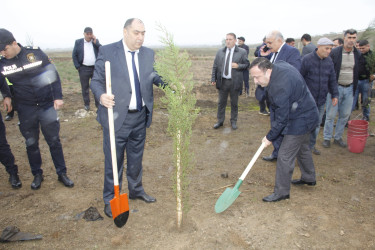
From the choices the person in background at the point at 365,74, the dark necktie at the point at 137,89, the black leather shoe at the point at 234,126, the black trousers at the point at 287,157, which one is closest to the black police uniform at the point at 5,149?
the dark necktie at the point at 137,89

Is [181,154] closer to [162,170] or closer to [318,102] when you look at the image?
[162,170]

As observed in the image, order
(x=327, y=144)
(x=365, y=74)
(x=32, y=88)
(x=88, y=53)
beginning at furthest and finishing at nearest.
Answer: (x=88, y=53) < (x=365, y=74) < (x=327, y=144) < (x=32, y=88)

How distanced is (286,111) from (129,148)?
223cm

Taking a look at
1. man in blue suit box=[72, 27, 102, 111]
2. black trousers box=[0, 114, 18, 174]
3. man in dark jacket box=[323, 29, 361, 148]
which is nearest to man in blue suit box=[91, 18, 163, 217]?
black trousers box=[0, 114, 18, 174]

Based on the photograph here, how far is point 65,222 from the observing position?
12.2ft

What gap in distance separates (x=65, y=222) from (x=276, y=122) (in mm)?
3213

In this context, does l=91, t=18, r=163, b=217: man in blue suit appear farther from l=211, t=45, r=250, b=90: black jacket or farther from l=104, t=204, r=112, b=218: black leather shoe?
l=211, t=45, r=250, b=90: black jacket

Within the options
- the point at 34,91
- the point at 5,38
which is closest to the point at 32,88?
the point at 34,91

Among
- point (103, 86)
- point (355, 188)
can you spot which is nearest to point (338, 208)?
point (355, 188)

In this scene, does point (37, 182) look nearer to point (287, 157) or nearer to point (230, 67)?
point (287, 157)

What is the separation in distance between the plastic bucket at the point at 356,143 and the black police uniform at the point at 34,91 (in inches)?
229

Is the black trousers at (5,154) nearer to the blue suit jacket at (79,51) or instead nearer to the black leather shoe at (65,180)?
the black leather shoe at (65,180)

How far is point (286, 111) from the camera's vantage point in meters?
3.62

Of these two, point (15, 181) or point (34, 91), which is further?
point (15, 181)
